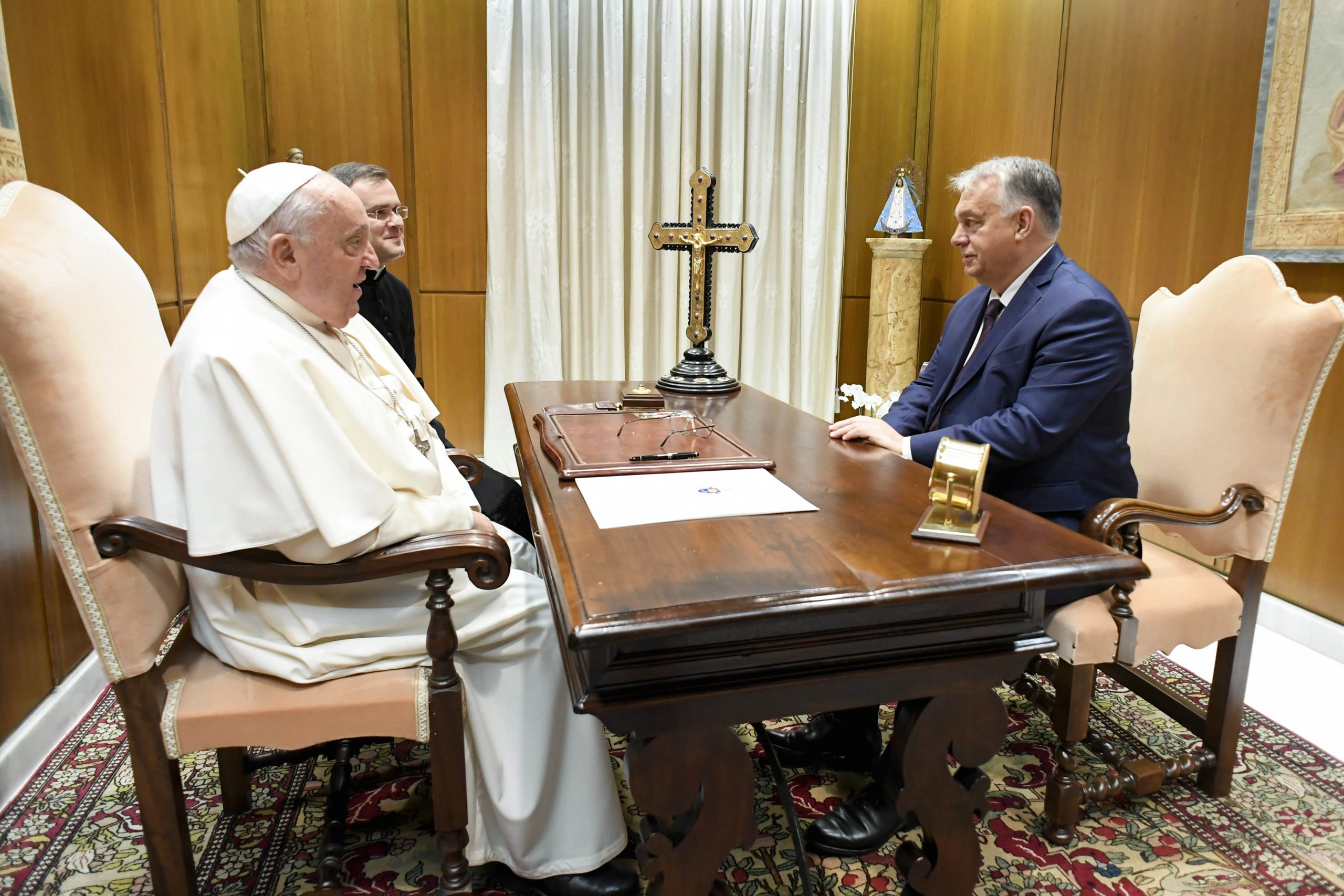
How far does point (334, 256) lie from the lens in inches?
69.2

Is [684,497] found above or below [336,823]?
above

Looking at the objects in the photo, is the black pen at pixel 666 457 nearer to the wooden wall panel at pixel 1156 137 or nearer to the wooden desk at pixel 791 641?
the wooden desk at pixel 791 641

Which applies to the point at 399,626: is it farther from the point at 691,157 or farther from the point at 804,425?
the point at 691,157

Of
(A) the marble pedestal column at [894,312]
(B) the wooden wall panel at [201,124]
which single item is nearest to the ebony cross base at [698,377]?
(B) the wooden wall panel at [201,124]

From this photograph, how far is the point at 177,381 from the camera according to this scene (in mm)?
1490

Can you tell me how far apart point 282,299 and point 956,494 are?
1394mm

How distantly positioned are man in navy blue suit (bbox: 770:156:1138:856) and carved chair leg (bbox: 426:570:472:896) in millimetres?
819

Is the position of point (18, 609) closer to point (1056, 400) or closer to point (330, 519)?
point (330, 519)

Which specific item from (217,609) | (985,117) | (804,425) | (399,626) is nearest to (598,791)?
(399,626)

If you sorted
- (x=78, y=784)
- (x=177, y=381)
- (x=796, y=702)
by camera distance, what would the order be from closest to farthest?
(x=796, y=702), (x=177, y=381), (x=78, y=784)

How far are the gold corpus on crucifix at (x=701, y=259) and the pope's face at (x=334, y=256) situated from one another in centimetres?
128

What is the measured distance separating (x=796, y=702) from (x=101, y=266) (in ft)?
5.19

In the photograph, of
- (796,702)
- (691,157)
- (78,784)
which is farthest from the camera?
(691,157)

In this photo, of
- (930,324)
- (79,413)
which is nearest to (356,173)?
(79,413)
